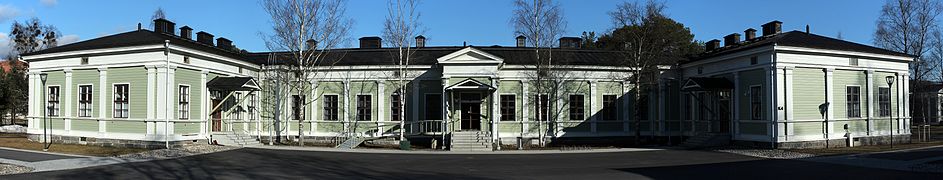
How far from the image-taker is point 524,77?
2661 cm

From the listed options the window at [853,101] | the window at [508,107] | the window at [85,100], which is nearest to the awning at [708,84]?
the window at [853,101]

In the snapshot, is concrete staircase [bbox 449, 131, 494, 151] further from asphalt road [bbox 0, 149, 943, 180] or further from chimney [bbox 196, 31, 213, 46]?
chimney [bbox 196, 31, 213, 46]

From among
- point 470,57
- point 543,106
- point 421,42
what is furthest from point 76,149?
point 543,106

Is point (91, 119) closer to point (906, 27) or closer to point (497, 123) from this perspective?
point (497, 123)

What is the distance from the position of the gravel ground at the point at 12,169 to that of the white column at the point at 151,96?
6.77 m

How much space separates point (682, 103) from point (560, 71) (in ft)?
20.8

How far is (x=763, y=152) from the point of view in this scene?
2033cm

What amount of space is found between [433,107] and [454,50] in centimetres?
402

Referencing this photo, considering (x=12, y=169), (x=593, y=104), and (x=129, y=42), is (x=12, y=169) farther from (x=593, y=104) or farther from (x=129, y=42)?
(x=593, y=104)

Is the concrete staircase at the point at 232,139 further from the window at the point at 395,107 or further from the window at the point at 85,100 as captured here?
the window at the point at 395,107

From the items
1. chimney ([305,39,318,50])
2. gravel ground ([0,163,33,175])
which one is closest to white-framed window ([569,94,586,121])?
chimney ([305,39,318,50])

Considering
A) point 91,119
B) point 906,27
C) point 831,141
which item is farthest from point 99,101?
point 906,27

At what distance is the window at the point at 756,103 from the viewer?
74.5 ft

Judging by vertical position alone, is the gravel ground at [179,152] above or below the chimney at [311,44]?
below
